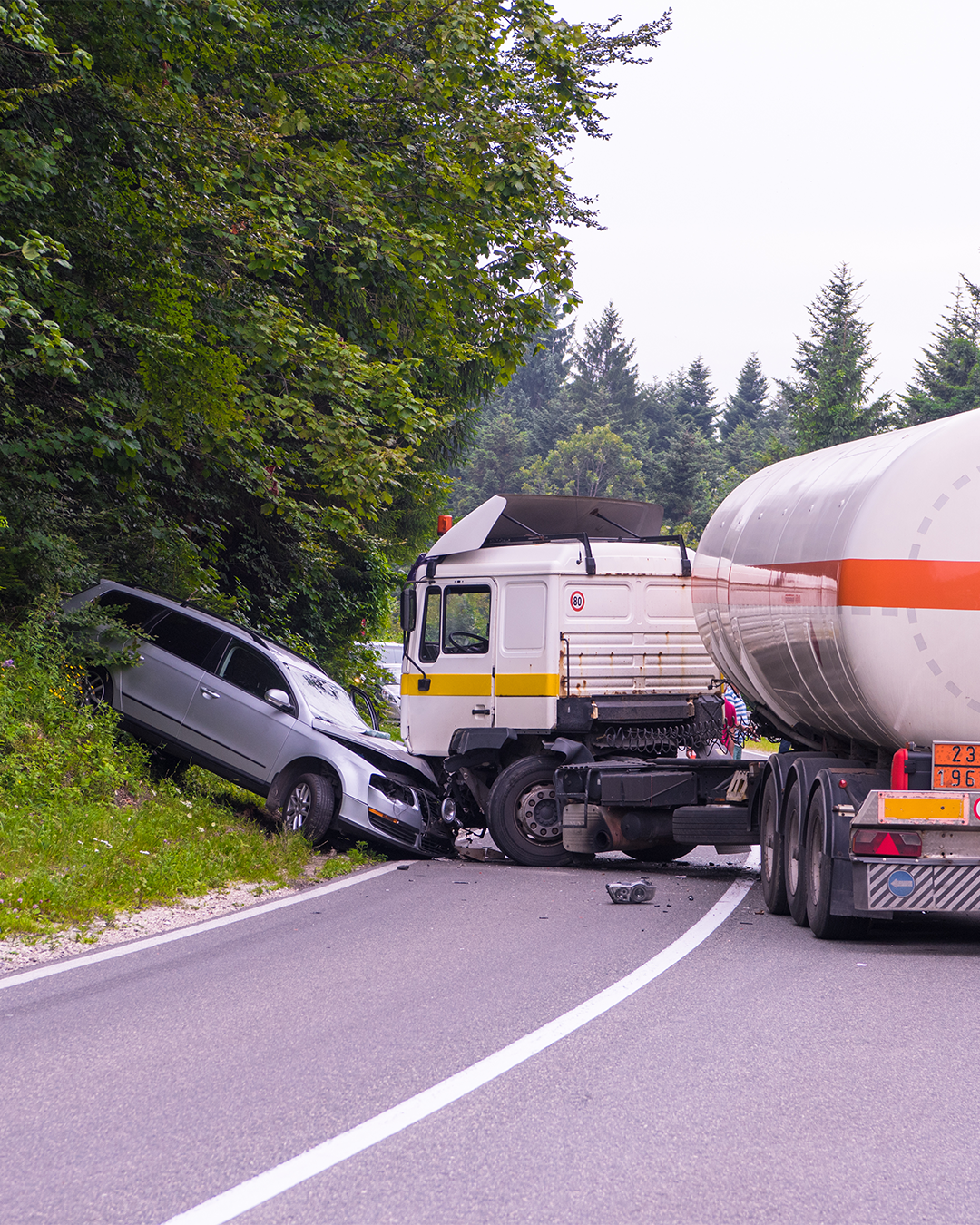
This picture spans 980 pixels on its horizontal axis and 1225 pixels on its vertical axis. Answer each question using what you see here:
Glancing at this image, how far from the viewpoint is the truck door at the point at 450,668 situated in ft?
45.6

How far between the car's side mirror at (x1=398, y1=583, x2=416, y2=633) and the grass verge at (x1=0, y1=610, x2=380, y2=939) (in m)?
2.50

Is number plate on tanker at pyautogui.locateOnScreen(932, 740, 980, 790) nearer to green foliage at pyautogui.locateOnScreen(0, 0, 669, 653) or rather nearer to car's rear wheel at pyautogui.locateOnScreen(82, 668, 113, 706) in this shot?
green foliage at pyautogui.locateOnScreen(0, 0, 669, 653)

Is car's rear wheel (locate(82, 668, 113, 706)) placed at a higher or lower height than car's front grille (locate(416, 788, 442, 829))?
higher

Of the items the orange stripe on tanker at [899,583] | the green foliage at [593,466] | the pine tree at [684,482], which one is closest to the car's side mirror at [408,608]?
the orange stripe on tanker at [899,583]

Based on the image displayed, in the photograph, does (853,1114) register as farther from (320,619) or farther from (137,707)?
(320,619)

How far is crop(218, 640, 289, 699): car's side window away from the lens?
13711 mm

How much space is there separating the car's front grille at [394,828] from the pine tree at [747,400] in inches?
5047

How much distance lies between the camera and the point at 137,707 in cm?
1408

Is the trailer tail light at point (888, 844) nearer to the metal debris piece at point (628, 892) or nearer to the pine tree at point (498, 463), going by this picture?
the metal debris piece at point (628, 892)

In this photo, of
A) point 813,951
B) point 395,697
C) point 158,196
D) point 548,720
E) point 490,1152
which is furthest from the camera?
point 395,697

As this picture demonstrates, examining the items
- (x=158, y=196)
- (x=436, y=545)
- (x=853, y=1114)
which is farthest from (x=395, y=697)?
(x=853, y=1114)

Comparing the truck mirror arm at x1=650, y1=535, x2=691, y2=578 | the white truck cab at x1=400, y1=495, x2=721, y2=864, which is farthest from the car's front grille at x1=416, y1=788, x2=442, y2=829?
the truck mirror arm at x1=650, y1=535, x2=691, y2=578

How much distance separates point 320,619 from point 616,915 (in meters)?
12.3

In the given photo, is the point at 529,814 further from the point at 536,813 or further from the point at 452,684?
the point at 452,684
